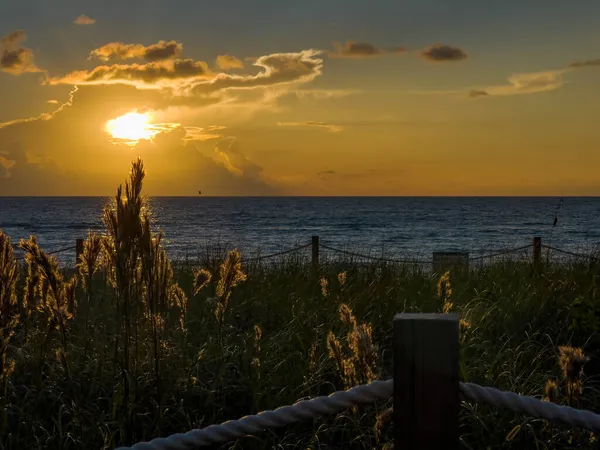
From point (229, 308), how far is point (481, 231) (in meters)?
60.8

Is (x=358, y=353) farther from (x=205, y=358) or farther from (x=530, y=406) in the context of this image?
(x=205, y=358)

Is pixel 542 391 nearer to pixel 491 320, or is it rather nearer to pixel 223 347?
pixel 491 320

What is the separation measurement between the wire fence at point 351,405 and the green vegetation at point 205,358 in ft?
1.23

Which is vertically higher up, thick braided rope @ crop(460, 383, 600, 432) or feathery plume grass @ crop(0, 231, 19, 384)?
feathery plume grass @ crop(0, 231, 19, 384)

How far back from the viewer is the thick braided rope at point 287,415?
7.75ft

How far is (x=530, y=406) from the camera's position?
7.82 ft

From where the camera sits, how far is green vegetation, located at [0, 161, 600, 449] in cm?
363

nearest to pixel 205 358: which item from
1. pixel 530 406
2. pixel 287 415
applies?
pixel 287 415

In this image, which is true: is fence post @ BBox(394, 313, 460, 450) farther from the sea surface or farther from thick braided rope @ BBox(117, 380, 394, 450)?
the sea surface

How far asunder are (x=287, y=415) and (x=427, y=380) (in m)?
0.54

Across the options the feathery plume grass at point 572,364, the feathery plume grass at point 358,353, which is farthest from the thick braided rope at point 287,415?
the feathery plume grass at point 572,364

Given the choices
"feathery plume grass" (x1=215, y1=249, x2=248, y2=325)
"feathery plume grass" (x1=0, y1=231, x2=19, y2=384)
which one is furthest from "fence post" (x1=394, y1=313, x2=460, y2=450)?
"feathery plume grass" (x1=0, y1=231, x2=19, y2=384)

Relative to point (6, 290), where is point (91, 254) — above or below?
above

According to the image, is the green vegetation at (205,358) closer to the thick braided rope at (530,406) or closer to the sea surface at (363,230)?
the thick braided rope at (530,406)
